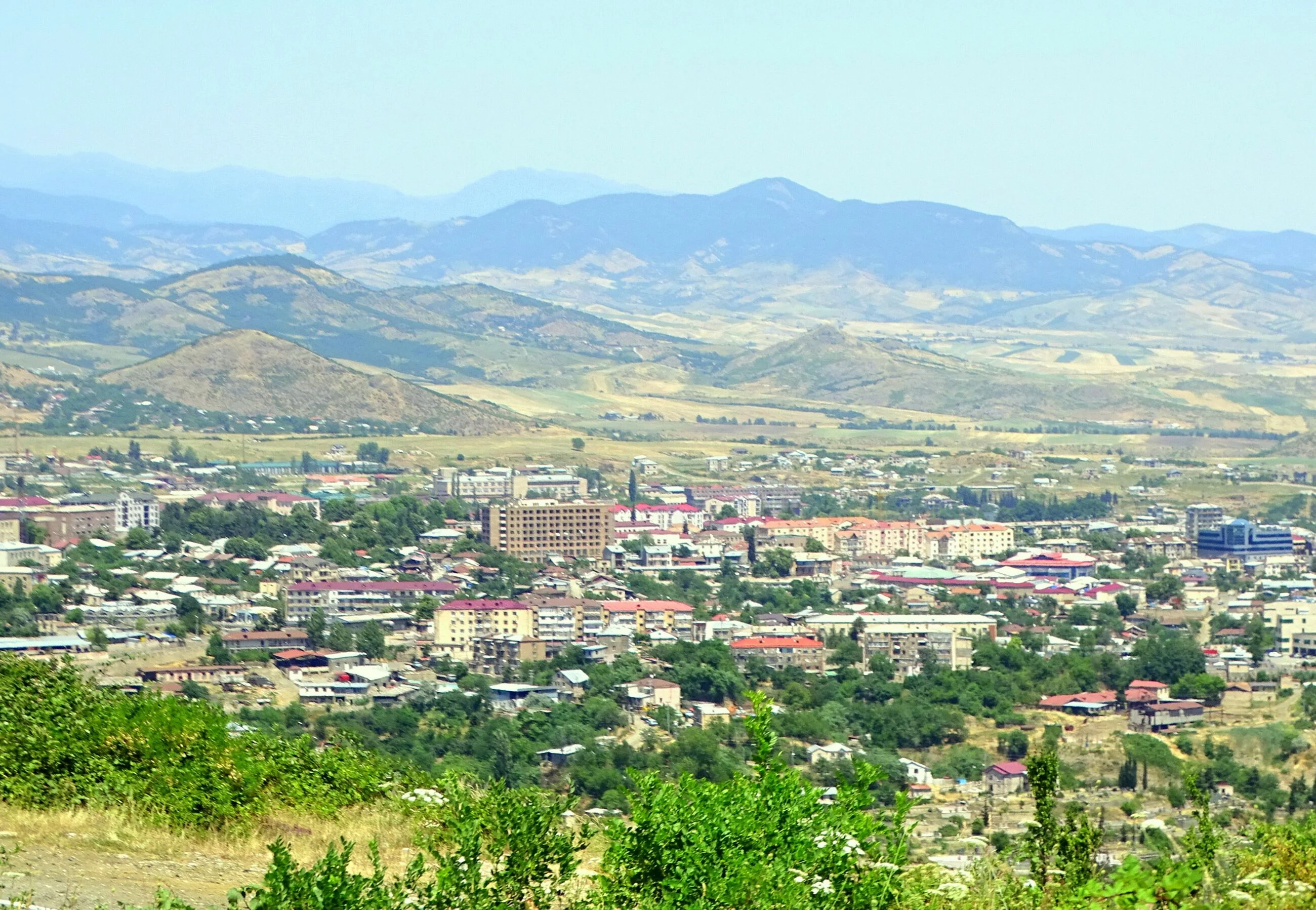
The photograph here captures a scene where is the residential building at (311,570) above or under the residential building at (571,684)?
above

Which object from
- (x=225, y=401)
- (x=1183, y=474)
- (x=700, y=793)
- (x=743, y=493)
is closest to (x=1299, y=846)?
(x=700, y=793)

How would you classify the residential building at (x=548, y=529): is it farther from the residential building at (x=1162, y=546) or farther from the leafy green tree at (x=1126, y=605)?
the residential building at (x=1162, y=546)

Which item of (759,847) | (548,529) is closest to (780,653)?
(548,529)

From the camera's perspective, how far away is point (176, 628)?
91.3 feet

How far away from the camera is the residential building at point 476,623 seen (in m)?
28.5

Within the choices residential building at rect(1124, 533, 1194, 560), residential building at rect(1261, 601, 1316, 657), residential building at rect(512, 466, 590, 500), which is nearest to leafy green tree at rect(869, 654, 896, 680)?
residential building at rect(1261, 601, 1316, 657)

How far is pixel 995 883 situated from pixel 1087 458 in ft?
205

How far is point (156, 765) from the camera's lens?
6559 mm

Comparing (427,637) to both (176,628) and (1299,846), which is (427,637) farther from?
(1299,846)

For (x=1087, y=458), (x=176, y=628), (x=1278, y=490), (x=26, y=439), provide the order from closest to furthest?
1. (x=176, y=628)
2. (x=1278, y=490)
3. (x=26, y=439)
4. (x=1087, y=458)

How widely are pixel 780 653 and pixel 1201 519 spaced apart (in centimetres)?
2475

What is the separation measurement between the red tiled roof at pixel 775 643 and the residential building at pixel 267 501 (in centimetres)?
1664

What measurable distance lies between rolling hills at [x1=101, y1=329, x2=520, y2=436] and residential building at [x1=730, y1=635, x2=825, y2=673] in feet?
141

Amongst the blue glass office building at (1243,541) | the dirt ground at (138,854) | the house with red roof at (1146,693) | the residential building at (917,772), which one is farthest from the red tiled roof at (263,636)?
the blue glass office building at (1243,541)
